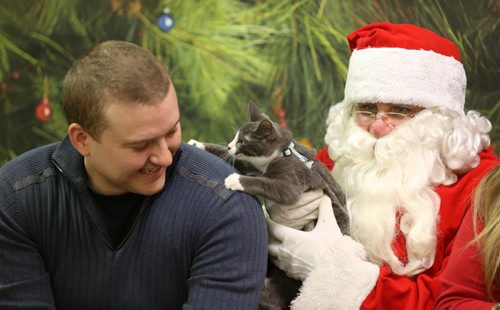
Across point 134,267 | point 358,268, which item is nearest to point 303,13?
point 358,268

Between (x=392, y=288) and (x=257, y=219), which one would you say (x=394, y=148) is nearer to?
(x=392, y=288)

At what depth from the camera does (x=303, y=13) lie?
2.49m

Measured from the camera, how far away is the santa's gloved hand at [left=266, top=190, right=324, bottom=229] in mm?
1784

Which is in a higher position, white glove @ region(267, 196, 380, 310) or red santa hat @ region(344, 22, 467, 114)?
red santa hat @ region(344, 22, 467, 114)

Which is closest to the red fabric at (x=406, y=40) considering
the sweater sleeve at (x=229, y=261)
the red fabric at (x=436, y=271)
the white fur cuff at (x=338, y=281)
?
the red fabric at (x=436, y=271)

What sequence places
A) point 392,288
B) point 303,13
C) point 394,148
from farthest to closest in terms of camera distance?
point 303,13 < point 394,148 < point 392,288

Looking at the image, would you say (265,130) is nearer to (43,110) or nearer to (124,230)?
(124,230)

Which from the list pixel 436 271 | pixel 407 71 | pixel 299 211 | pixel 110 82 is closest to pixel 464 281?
pixel 436 271

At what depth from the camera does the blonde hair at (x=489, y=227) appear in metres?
1.41

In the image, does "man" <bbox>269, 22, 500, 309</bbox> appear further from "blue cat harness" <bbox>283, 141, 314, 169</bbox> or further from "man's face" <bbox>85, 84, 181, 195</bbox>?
"man's face" <bbox>85, 84, 181, 195</bbox>

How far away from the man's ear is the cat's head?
0.47 meters

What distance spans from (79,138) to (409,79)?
102 centimetres

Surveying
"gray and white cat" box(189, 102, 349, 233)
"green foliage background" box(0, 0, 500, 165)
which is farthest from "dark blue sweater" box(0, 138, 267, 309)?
"green foliage background" box(0, 0, 500, 165)

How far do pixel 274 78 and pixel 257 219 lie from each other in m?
1.09
